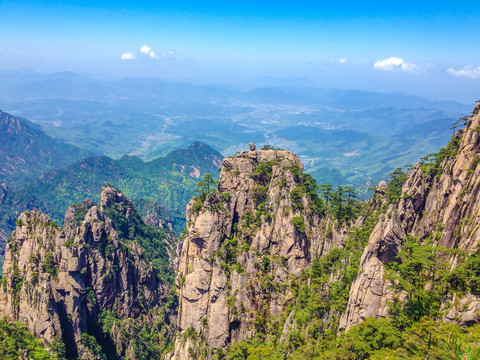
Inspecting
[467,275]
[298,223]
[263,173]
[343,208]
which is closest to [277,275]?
[298,223]

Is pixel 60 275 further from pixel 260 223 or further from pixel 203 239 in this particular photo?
pixel 260 223

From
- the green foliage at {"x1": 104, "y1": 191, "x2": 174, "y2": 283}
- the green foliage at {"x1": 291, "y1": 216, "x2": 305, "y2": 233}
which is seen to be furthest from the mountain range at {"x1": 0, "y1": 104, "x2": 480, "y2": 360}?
the green foliage at {"x1": 104, "y1": 191, "x2": 174, "y2": 283}

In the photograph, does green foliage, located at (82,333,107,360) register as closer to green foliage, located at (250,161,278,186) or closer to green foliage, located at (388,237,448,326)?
green foliage, located at (250,161,278,186)

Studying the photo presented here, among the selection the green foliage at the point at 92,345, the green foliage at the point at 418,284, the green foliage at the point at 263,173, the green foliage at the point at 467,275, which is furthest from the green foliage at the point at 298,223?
the green foliage at the point at 92,345

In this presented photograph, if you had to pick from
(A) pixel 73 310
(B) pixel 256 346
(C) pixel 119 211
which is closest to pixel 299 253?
(B) pixel 256 346

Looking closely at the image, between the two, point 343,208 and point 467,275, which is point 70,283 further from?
point 467,275
